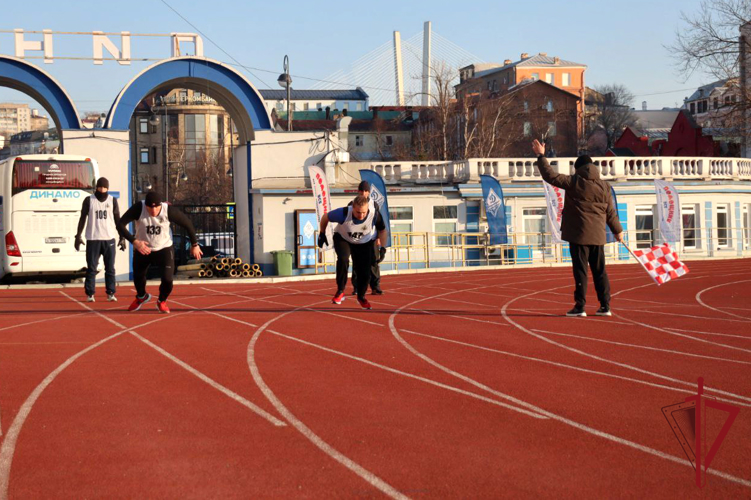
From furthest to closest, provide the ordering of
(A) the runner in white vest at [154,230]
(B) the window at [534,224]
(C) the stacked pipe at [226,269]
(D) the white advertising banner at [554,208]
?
1. (B) the window at [534,224]
2. (D) the white advertising banner at [554,208]
3. (C) the stacked pipe at [226,269]
4. (A) the runner in white vest at [154,230]

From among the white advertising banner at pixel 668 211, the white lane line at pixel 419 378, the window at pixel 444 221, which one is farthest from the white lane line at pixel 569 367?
the window at pixel 444 221

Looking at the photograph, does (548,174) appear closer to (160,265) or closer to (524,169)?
(160,265)

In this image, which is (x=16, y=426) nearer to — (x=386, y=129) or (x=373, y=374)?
(x=373, y=374)

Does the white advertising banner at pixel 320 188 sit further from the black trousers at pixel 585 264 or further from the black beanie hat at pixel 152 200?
the black trousers at pixel 585 264

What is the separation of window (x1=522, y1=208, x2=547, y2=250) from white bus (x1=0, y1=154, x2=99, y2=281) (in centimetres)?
1782

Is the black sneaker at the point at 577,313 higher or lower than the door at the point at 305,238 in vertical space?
lower

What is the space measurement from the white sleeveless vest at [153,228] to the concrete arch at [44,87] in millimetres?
16291

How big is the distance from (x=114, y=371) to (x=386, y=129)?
10029 centimetres

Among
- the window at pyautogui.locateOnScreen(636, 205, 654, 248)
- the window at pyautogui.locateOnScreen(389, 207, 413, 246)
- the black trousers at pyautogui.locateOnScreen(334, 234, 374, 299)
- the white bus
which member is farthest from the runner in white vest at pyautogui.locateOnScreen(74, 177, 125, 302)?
the window at pyautogui.locateOnScreen(636, 205, 654, 248)

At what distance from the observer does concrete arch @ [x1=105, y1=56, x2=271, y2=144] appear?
2936 centimetres

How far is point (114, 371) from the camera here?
28.5 feet

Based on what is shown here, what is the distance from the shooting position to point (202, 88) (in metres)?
31.6

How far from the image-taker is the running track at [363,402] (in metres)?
5.07

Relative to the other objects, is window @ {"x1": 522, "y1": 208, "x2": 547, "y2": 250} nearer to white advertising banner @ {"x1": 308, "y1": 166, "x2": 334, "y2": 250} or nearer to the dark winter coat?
white advertising banner @ {"x1": 308, "y1": 166, "x2": 334, "y2": 250}
